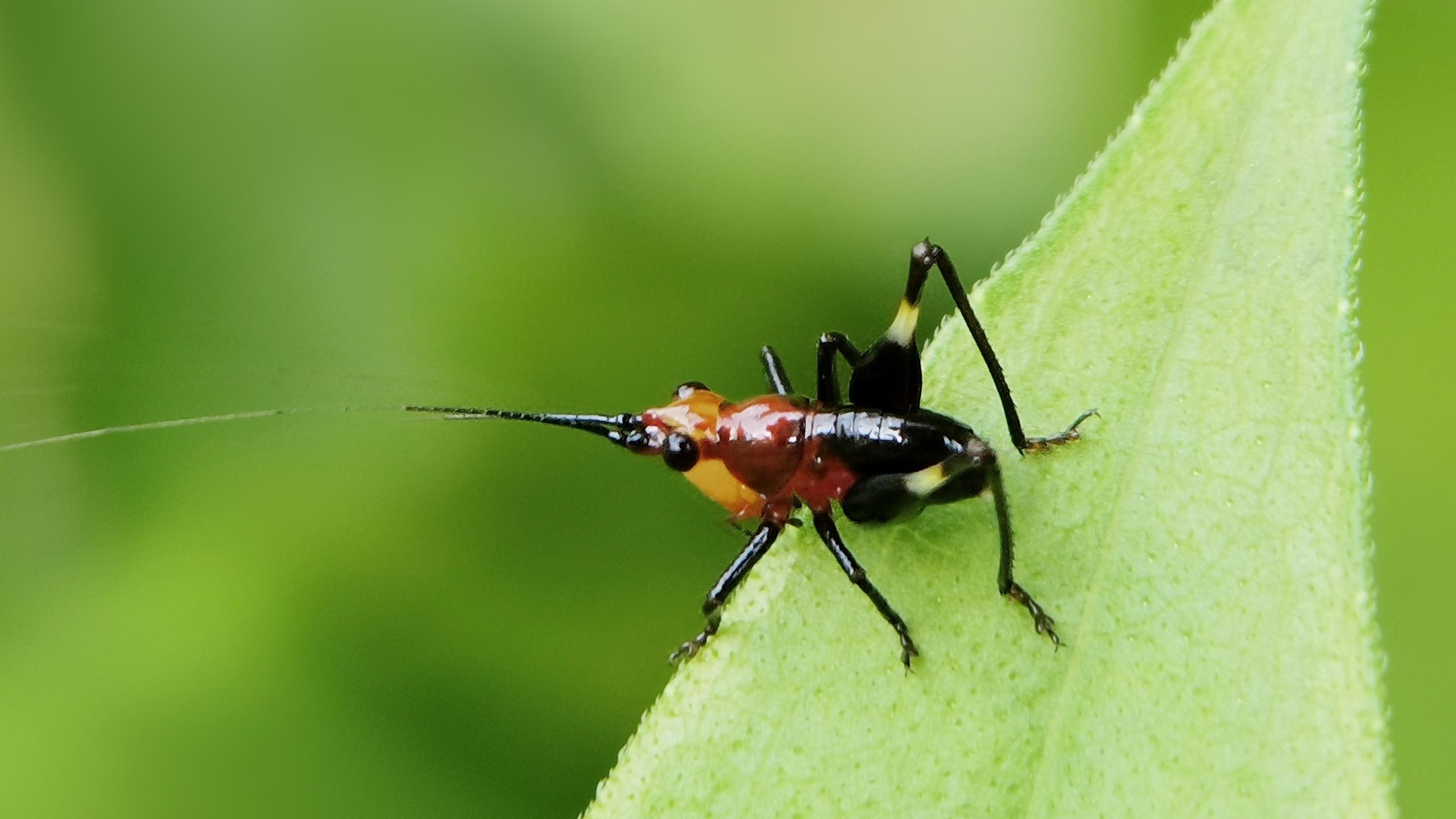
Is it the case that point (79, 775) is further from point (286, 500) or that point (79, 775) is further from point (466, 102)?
point (466, 102)

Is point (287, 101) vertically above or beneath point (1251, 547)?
above

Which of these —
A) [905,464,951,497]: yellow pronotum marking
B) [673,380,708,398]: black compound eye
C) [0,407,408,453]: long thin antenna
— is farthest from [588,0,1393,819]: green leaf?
[0,407,408,453]: long thin antenna

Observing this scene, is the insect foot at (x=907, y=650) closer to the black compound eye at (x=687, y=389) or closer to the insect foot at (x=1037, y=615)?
the insect foot at (x=1037, y=615)

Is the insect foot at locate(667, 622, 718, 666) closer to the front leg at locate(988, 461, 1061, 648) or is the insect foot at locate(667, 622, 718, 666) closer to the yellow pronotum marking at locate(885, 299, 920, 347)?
the front leg at locate(988, 461, 1061, 648)

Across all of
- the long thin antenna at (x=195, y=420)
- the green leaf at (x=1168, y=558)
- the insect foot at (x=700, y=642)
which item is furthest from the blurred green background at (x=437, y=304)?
the green leaf at (x=1168, y=558)

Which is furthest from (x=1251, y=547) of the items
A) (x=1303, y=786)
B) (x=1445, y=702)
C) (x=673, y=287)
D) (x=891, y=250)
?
(x=673, y=287)

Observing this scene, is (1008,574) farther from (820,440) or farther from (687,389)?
(687,389)
